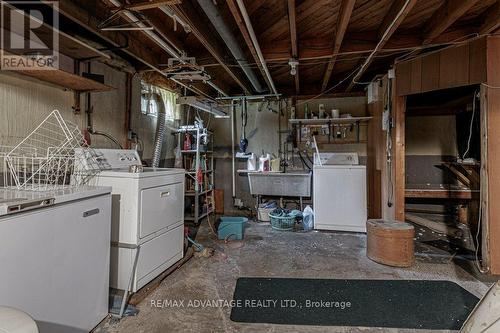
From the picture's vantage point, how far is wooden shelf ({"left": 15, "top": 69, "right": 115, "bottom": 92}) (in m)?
1.98

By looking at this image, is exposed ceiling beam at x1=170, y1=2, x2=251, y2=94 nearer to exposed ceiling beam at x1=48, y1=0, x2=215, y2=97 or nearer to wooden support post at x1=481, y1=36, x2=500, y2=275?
exposed ceiling beam at x1=48, y1=0, x2=215, y2=97

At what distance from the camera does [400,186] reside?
323cm

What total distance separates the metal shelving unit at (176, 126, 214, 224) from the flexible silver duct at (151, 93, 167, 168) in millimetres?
618

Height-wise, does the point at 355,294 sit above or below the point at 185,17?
below

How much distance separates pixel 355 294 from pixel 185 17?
8.75 feet

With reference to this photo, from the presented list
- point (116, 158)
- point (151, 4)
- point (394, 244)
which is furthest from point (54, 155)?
point (394, 244)

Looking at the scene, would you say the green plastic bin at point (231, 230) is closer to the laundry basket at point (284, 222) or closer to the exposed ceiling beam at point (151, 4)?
the laundry basket at point (284, 222)

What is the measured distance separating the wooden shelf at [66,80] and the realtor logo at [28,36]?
75 millimetres

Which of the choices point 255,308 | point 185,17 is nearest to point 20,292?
point 255,308

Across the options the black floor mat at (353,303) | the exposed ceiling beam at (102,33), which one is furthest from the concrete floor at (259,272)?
the exposed ceiling beam at (102,33)

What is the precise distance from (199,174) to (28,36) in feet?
8.97

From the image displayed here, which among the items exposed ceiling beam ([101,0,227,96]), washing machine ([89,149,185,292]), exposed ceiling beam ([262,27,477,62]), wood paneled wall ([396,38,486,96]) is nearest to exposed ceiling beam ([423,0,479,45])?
exposed ceiling beam ([262,27,477,62])

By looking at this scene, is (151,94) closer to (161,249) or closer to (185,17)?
(185,17)

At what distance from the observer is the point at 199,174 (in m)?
4.29
